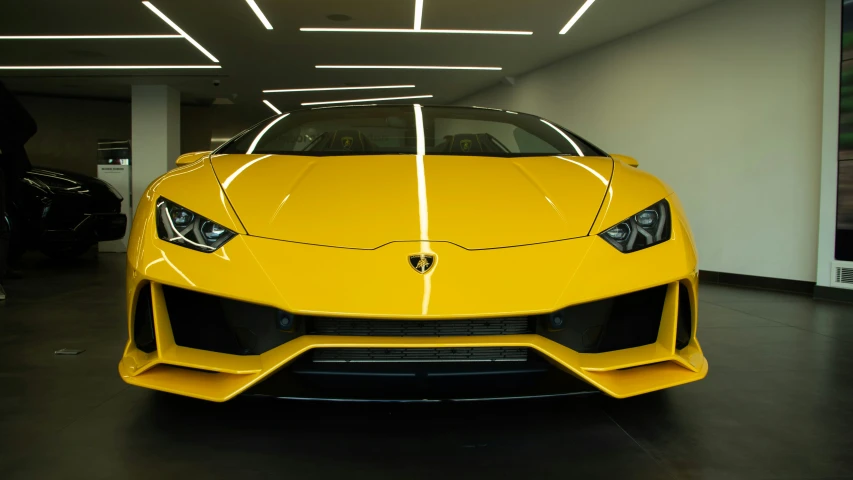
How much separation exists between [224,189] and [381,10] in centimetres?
566

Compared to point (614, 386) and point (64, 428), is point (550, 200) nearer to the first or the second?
point (614, 386)

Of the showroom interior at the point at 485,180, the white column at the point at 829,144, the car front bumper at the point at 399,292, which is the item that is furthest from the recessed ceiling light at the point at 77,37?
the car front bumper at the point at 399,292

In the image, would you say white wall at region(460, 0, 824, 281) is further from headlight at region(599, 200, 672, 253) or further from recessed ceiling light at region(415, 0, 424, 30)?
headlight at region(599, 200, 672, 253)

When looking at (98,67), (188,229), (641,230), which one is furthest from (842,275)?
(98,67)

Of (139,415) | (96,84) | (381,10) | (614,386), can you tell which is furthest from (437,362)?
(96,84)

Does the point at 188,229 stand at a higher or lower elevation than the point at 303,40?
lower

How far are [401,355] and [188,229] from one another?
0.62m

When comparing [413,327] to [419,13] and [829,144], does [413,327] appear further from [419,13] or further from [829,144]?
[419,13]

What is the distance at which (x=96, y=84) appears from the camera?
12.0m

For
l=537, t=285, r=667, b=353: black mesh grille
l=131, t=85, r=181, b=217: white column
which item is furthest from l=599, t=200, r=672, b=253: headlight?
l=131, t=85, r=181, b=217: white column

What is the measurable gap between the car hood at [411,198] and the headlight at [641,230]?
2.8 inches

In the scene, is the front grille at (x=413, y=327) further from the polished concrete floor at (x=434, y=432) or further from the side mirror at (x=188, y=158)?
the side mirror at (x=188, y=158)

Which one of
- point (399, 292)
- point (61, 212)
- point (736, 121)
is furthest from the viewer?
point (61, 212)

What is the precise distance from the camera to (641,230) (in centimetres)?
154
